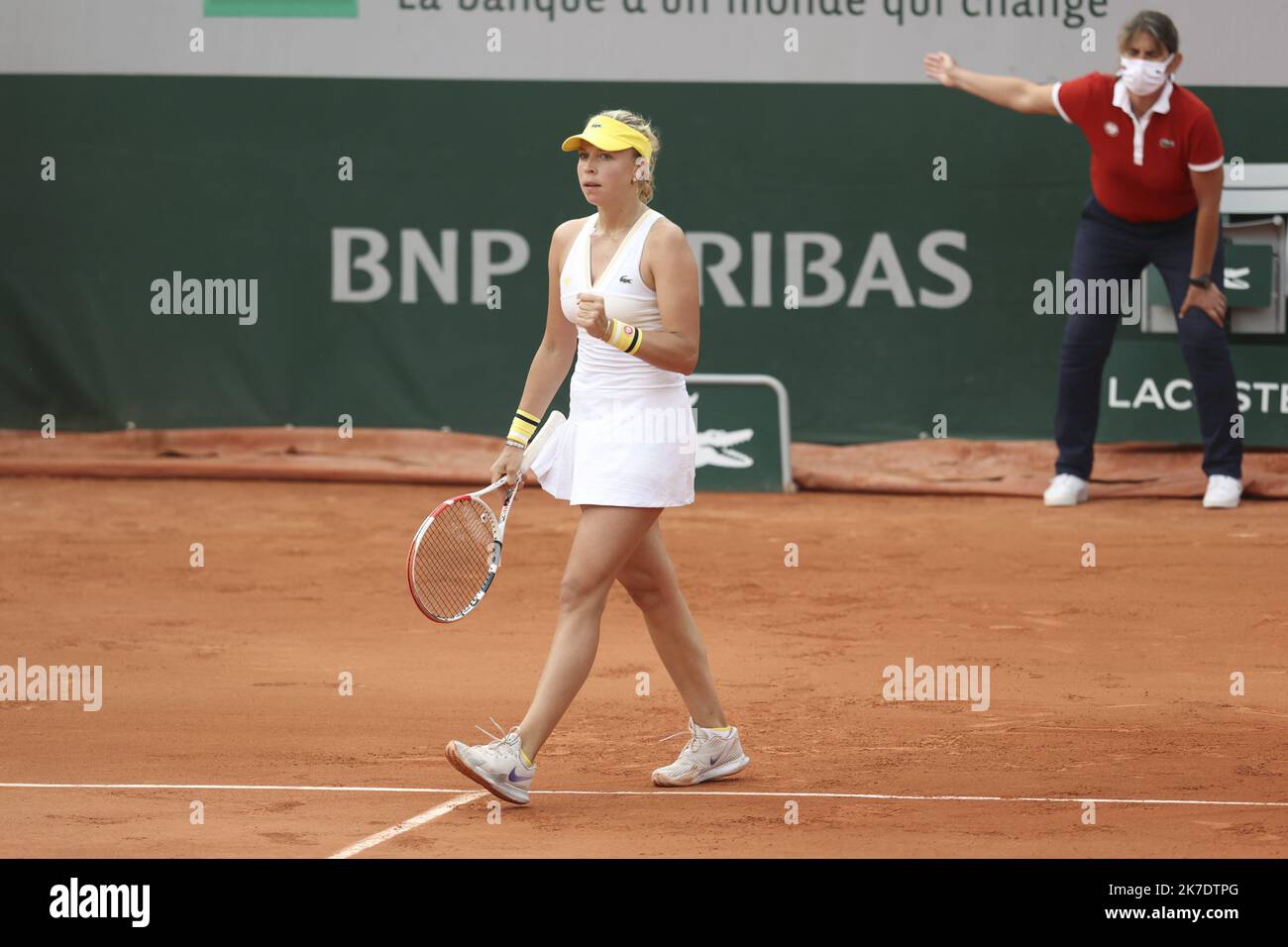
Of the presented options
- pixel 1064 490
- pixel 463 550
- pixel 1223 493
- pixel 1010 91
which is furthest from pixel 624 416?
pixel 1223 493

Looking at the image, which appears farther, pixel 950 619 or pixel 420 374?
pixel 420 374

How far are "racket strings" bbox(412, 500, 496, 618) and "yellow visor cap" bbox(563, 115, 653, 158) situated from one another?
94cm

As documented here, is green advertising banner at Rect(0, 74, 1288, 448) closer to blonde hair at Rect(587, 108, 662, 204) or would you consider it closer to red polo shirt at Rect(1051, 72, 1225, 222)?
red polo shirt at Rect(1051, 72, 1225, 222)

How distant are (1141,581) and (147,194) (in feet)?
19.8

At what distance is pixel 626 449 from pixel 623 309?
34 centimetres

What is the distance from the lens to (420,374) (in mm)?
10984

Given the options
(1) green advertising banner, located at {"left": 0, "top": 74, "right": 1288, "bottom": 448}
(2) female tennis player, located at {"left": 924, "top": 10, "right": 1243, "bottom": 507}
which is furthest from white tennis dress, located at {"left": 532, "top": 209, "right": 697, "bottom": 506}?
(1) green advertising banner, located at {"left": 0, "top": 74, "right": 1288, "bottom": 448}

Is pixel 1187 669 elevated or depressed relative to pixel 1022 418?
depressed

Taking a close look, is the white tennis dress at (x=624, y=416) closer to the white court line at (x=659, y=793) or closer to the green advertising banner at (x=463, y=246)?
the white court line at (x=659, y=793)

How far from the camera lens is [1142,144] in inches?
357

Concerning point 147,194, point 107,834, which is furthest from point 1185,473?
point 107,834

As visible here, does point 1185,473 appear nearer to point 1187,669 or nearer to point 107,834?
point 1187,669

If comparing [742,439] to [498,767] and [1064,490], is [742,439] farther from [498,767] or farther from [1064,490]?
[498,767]

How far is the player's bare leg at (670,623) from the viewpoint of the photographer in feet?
15.9
